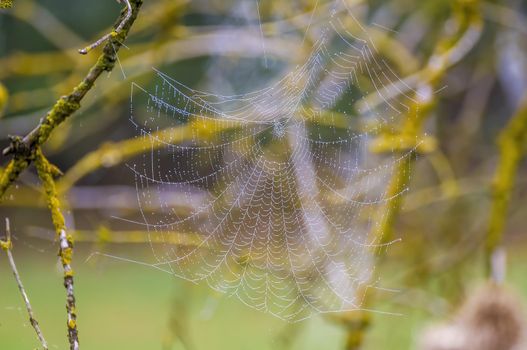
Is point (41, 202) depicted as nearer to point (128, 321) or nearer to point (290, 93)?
point (290, 93)

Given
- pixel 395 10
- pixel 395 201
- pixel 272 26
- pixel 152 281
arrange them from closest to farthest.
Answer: pixel 395 201
pixel 272 26
pixel 395 10
pixel 152 281

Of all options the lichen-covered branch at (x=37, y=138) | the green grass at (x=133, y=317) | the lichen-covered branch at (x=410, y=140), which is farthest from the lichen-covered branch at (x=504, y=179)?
the lichen-covered branch at (x=37, y=138)

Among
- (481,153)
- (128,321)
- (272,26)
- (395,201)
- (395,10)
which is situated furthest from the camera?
(128,321)

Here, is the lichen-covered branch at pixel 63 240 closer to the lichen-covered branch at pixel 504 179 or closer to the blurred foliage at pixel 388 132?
the blurred foliage at pixel 388 132

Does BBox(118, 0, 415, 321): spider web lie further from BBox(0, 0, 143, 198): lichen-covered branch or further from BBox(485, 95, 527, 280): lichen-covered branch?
BBox(0, 0, 143, 198): lichen-covered branch

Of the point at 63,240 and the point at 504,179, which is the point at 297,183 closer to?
the point at 504,179

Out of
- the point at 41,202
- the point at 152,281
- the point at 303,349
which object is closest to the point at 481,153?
the point at 303,349

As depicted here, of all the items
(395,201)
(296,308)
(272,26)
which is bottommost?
(395,201)
